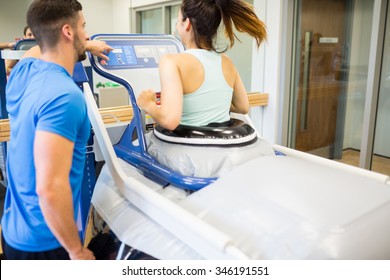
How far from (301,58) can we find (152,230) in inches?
112

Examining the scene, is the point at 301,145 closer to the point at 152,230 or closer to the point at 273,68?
the point at 273,68

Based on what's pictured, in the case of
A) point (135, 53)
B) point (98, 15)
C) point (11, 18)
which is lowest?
point (135, 53)

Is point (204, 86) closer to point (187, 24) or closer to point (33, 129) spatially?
point (187, 24)

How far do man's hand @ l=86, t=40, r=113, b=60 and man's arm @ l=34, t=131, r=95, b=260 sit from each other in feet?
2.48

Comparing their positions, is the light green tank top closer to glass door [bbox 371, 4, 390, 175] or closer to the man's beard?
the man's beard

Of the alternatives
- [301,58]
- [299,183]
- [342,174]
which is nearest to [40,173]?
[299,183]

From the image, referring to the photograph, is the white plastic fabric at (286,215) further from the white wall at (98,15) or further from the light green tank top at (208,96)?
the white wall at (98,15)

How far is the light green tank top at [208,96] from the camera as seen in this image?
144 cm

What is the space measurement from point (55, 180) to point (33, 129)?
0.18m

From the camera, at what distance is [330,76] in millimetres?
3609

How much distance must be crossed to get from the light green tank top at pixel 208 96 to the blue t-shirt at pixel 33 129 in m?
0.43

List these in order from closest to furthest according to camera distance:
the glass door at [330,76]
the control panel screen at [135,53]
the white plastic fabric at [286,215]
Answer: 1. the white plastic fabric at [286,215]
2. the control panel screen at [135,53]
3. the glass door at [330,76]

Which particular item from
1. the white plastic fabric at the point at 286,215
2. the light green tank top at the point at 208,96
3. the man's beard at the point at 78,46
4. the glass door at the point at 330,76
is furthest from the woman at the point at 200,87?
the glass door at the point at 330,76

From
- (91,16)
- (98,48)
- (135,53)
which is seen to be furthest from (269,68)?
(91,16)
